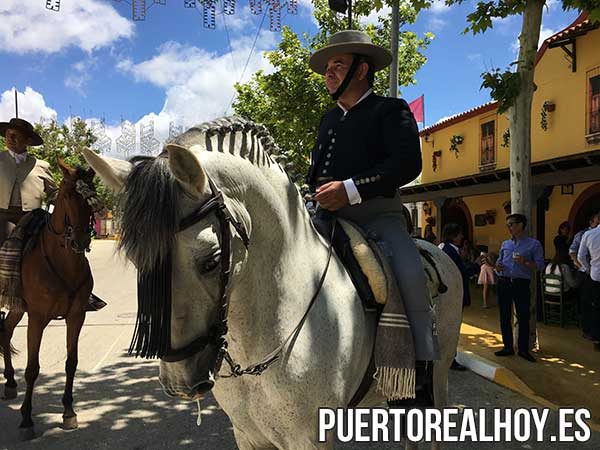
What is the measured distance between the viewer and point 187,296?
1.46m

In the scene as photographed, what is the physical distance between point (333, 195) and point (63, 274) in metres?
3.58

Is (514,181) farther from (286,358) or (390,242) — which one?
(286,358)

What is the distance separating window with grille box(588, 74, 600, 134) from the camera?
1115cm

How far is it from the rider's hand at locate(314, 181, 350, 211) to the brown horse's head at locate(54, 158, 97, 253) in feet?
9.71

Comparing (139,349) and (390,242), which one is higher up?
(390,242)

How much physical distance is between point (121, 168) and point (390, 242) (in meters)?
1.38

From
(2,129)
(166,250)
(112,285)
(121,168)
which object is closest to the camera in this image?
(166,250)

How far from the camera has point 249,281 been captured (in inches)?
70.2

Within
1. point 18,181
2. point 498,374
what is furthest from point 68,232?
point 498,374

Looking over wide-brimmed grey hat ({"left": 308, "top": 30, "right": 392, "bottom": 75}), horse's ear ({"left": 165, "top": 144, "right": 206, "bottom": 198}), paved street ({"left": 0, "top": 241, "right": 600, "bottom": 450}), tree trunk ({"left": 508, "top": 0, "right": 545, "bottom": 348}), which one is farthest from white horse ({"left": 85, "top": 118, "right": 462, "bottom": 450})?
tree trunk ({"left": 508, "top": 0, "right": 545, "bottom": 348})

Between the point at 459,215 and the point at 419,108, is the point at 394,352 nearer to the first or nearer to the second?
the point at 419,108

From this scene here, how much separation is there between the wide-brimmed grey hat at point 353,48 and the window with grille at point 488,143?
47.3 feet

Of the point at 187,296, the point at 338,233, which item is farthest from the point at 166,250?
the point at 338,233

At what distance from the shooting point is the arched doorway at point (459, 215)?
17.2 metres
